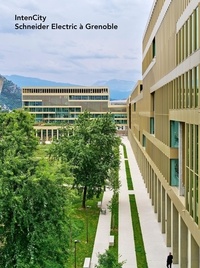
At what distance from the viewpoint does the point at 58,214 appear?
17078 millimetres

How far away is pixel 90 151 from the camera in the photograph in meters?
33.8

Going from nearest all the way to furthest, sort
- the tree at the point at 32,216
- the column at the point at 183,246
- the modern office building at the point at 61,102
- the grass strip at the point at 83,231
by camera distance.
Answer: the tree at the point at 32,216
the column at the point at 183,246
the grass strip at the point at 83,231
the modern office building at the point at 61,102

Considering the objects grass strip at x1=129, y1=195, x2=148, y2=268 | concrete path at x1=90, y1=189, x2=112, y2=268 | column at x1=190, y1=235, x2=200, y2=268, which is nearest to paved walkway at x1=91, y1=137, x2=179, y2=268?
concrete path at x1=90, y1=189, x2=112, y2=268

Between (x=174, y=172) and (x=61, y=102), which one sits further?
(x=61, y=102)

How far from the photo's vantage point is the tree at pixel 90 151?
3372 cm

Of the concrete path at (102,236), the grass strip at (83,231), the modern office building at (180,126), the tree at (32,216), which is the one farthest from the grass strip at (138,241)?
the tree at (32,216)

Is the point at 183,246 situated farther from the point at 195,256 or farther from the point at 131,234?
the point at 131,234

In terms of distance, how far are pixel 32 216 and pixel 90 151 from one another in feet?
57.9

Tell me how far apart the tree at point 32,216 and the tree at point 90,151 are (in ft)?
50.6

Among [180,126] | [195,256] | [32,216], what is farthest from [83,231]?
[32,216]

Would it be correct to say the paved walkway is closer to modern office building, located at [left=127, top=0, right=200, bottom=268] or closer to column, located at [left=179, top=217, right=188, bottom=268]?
modern office building, located at [left=127, top=0, right=200, bottom=268]

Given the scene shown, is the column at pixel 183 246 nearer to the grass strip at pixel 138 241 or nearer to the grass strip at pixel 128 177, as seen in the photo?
the grass strip at pixel 138 241

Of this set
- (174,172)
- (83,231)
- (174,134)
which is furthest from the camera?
(83,231)

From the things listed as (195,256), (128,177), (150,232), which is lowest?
(128,177)
